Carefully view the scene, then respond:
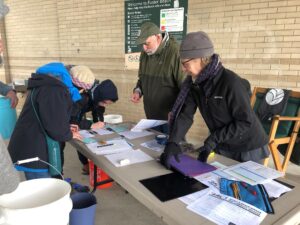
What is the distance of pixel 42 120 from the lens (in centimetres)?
163

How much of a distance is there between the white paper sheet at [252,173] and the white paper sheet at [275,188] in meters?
0.02

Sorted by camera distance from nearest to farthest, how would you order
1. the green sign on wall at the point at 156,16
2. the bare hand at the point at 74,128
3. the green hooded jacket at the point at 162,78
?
the bare hand at the point at 74,128 → the green hooded jacket at the point at 162,78 → the green sign on wall at the point at 156,16

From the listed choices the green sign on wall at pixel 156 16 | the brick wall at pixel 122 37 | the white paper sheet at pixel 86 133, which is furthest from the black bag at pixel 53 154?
the green sign on wall at pixel 156 16

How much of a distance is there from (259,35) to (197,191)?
2616 mm

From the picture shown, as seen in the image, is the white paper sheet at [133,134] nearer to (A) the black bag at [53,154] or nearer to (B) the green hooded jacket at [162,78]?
(B) the green hooded jacket at [162,78]

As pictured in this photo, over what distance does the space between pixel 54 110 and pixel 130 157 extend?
1.74ft

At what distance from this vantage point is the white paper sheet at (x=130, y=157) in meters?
1.63

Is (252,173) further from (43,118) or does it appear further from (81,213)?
(43,118)

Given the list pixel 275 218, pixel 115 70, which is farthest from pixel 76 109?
pixel 115 70

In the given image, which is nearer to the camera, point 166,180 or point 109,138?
point 166,180

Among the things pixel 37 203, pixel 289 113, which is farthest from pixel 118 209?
pixel 289 113

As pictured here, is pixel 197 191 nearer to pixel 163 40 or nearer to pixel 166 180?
pixel 166 180

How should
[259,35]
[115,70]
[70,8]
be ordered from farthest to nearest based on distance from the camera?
→ 1. [70,8]
2. [115,70]
3. [259,35]

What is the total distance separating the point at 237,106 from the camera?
151 centimetres
